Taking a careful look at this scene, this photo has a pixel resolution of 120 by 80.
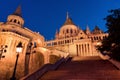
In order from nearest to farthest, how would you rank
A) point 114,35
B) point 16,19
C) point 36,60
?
point 114,35 → point 36,60 → point 16,19

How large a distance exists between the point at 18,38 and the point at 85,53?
19.4m

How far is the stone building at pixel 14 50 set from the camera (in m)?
31.3

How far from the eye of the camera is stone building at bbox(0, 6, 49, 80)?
31281 mm

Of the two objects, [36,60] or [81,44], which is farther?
[81,44]

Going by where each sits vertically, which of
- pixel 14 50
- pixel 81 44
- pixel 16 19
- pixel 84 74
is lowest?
pixel 84 74

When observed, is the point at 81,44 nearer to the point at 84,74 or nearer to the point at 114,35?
the point at 114,35

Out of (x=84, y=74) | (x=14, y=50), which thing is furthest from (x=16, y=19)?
(x=84, y=74)

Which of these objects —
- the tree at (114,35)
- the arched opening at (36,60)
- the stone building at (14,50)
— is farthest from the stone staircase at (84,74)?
the arched opening at (36,60)

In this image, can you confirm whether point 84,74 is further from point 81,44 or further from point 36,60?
point 81,44

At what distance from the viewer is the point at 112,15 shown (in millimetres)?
14805

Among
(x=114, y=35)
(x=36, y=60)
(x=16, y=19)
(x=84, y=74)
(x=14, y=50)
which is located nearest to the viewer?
(x=84, y=74)

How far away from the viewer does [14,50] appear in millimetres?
33344

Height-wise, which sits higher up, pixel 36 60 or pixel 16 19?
pixel 16 19

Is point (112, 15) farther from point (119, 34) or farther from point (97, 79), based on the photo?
point (97, 79)
